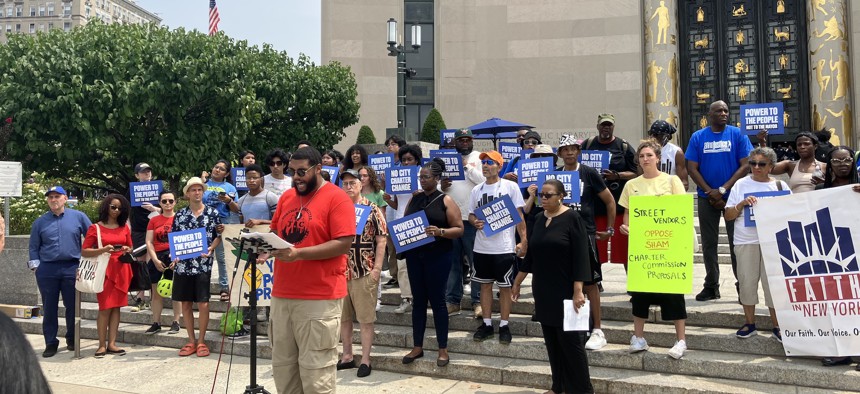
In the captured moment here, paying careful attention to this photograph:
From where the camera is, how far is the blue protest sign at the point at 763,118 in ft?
32.4

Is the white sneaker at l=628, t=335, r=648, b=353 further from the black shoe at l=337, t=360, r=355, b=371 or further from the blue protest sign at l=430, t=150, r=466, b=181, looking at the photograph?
the blue protest sign at l=430, t=150, r=466, b=181

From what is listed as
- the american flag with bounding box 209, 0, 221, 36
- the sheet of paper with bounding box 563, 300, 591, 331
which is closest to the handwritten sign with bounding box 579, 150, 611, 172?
the sheet of paper with bounding box 563, 300, 591, 331

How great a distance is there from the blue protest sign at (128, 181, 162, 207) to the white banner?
26.2ft

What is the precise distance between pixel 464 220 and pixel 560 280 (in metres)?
2.47

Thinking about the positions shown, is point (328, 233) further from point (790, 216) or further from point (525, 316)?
point (790, 216)

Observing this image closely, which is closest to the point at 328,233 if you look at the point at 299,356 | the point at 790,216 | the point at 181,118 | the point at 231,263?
the point at 299,356

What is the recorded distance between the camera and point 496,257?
7.11 meters

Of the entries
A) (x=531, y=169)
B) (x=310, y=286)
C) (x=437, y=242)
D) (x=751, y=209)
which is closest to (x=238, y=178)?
(x=437, y=242)

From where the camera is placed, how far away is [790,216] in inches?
243

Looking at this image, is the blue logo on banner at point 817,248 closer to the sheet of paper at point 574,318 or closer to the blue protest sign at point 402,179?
the sheet of paper at point 574,318

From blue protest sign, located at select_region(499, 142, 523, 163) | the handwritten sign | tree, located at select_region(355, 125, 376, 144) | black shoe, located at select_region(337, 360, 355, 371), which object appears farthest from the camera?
tree, located at select_region(355, 125, 376, 144)

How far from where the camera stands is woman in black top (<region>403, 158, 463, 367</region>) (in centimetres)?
680

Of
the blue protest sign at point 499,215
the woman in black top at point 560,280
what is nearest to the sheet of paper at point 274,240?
the woman in black top at point 560,280

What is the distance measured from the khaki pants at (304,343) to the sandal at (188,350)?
3819mm
